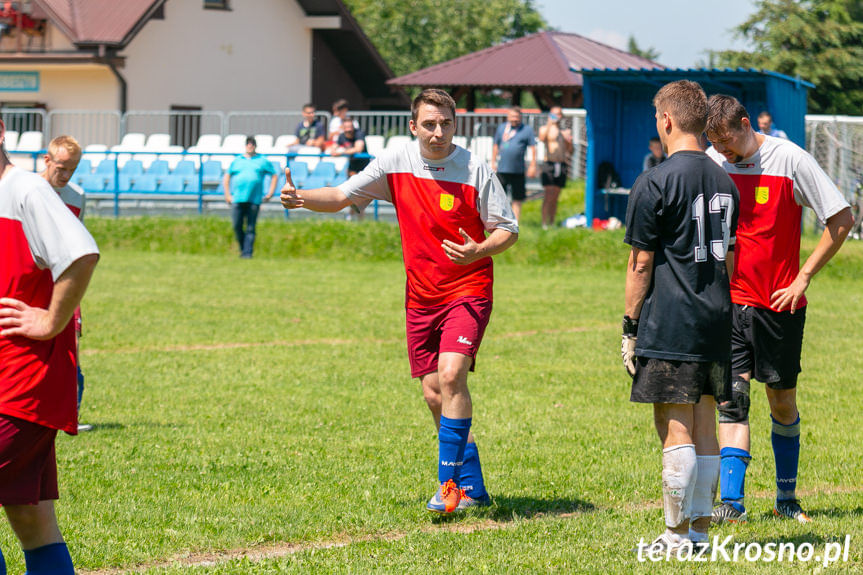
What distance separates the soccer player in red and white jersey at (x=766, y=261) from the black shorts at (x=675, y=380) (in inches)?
40.6

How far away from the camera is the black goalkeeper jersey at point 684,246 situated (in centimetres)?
525

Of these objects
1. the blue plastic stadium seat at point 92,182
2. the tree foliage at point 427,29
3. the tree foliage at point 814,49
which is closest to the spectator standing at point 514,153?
the blue plastic stadium seat at point 92,182

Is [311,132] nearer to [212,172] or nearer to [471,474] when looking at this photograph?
[212,172]

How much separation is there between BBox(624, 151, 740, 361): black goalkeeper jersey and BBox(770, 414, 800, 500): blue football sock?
1.46 metres

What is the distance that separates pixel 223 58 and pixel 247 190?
19.6 metres

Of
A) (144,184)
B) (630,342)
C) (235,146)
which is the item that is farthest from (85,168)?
(630,342)

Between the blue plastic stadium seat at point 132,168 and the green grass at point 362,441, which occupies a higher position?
the blue plastic stadium seat at point 132,168

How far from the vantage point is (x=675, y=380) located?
17.5 feet

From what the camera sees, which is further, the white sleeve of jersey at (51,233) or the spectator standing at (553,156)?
the spectator standing at (553,156)

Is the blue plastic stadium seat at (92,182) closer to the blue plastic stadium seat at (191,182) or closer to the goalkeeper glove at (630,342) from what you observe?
the blue plastic stadium seat at (191,182)

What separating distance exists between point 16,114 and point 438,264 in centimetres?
3050

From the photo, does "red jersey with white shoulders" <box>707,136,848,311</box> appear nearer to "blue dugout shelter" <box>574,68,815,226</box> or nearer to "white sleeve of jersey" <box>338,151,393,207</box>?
"white sleeve of jersey" <box>338,151,393,207</box>

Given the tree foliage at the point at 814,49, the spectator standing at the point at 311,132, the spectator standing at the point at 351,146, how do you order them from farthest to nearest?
1. the tree foliage at the point at 814,49
2. the spectator standing at the point at 311,132
3. the spectator standing at the point at 351,146

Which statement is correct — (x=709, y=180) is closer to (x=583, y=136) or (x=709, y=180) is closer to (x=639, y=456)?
(x=639, y=456)
